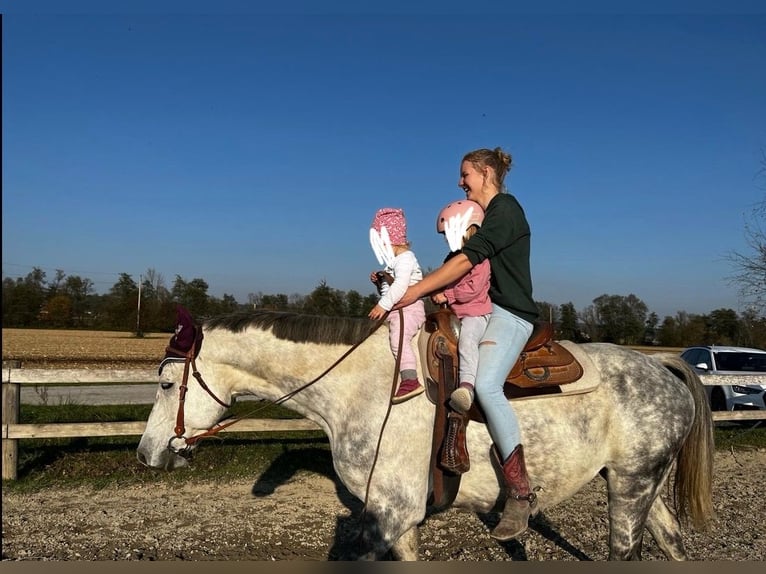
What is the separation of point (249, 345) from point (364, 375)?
0.83 metres

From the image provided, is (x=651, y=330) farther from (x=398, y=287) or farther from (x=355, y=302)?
(x=398, y=287)

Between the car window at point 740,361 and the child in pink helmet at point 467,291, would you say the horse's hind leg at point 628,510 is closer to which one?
the child in pink helmet at point 467,291

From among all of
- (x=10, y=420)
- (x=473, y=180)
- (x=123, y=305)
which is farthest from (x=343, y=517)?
(x=123, y=305)

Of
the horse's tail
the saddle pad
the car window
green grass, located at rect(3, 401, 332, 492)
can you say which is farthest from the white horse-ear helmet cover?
the car window

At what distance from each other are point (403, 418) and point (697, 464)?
2352 millimetres

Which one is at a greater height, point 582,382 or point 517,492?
point 582,382

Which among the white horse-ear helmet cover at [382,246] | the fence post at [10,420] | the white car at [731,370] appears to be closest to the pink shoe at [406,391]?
the white horse-ear helmet cover at [382,246]

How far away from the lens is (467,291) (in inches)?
138

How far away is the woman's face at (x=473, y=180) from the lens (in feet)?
12.0

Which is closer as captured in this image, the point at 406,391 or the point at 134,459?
the point at 406,391

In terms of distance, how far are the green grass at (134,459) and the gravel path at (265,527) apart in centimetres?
31

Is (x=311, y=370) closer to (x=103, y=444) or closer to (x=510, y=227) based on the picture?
(x=510, y=227)

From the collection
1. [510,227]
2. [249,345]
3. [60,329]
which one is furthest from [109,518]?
[60,329]

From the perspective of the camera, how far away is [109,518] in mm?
5793
